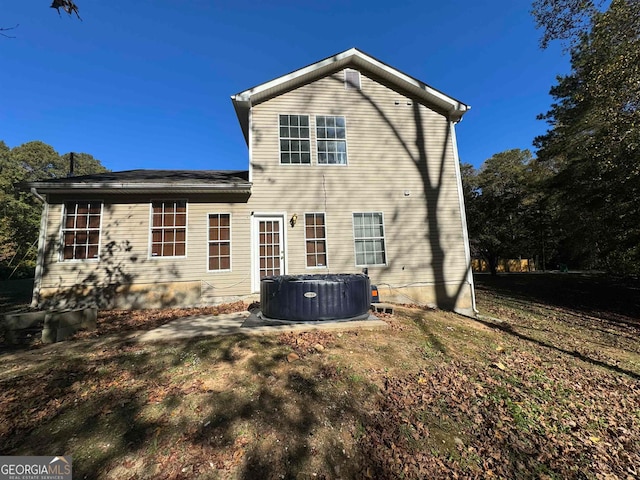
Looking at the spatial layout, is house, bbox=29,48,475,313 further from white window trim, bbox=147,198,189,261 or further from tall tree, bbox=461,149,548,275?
tall tree, bbox=461,149,548,275

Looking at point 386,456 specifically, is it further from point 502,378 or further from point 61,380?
point 61,380

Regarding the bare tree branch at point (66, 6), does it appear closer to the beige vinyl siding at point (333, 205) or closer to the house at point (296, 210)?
the house at point (296, 210)

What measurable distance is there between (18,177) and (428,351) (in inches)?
1423

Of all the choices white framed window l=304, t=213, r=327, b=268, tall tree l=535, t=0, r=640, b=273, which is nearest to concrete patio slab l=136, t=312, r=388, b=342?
white framed window l=304, t=213, r=327, b=268

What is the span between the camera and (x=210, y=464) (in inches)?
102

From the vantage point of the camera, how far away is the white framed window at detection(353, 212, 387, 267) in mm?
9367

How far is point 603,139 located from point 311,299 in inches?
Result: 496

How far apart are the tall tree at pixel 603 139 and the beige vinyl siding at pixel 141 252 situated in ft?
42.0

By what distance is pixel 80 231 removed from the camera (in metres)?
8.19

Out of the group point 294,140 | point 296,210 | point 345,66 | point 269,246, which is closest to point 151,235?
point 269,246

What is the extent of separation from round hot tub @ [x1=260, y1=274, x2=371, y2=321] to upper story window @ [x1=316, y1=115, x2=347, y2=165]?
5029 millimetres

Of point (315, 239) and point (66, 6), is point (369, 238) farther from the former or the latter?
point (66, 6)

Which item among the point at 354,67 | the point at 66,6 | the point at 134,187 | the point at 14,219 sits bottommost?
the point at 134,187

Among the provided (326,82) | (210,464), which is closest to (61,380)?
(210,464)
